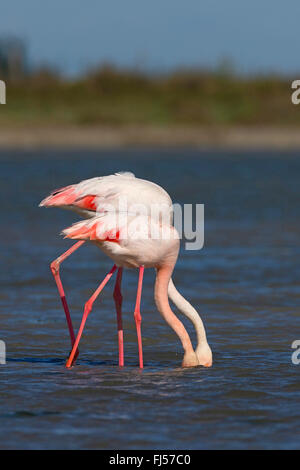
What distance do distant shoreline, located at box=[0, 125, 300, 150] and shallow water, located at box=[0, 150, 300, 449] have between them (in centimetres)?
1539

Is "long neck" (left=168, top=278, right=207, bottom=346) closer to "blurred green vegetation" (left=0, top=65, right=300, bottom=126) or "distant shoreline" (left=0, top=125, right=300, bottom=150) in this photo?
"distant shoreline" (left=0, top=125, right=300, bottom=150)

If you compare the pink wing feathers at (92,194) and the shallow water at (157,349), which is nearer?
the shallow water at (157,349)

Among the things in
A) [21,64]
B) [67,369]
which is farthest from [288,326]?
[21,64]

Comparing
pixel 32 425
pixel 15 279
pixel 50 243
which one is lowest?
pixel 32 425

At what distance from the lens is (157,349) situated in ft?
25.0

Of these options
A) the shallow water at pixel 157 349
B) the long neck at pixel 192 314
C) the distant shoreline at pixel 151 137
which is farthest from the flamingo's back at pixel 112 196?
the distant shoreline at pixel 151 137

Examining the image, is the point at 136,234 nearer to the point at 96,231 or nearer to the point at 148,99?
the point at 96,231

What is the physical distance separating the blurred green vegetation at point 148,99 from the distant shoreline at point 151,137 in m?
0.49

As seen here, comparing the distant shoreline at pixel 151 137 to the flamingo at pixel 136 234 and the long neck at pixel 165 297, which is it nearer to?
the flamingo at pixel 136 234

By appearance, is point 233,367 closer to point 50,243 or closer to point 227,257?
point 227,257

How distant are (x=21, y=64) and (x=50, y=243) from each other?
30.1 m

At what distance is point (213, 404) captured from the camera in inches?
238

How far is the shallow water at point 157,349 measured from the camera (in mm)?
5535

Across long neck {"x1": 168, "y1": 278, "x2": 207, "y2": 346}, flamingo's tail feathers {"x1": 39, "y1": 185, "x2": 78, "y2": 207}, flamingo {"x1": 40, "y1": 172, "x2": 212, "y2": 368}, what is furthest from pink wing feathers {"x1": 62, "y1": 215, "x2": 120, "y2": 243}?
long neck {"x1": 168, "y1": 278, "x2": 207, "y2": 346}
